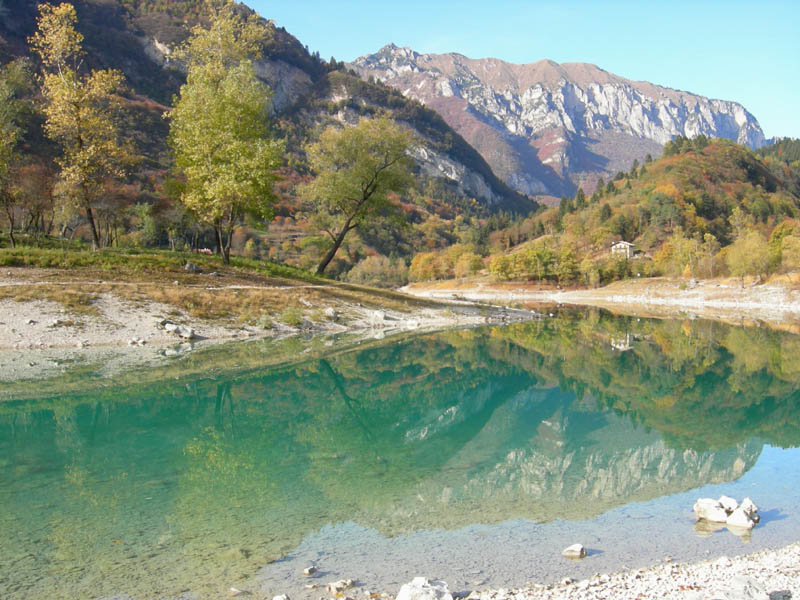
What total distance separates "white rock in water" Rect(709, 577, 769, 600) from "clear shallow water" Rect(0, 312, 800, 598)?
1.56 metres

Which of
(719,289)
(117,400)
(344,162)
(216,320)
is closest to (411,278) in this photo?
(719,289)

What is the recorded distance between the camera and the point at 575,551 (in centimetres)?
757

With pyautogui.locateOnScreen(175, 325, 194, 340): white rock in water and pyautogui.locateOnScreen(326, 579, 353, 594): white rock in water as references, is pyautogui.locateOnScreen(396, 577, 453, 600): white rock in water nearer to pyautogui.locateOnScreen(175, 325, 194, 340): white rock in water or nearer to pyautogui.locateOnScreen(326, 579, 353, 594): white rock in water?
pyautogui.locateOnScreen(326, 579, 353, 594): white rock in water

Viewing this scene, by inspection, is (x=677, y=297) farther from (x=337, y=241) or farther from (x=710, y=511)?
(x=710, y=511)

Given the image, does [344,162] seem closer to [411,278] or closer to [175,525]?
[175,525]

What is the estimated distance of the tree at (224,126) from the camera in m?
36.6

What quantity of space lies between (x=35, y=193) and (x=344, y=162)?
77.5 feet

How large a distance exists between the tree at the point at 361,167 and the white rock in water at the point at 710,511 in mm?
36992

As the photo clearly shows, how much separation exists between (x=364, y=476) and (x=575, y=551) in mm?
4721

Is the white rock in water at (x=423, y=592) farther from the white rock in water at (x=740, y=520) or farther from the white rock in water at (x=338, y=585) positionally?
the white rock in water at (x=740, y=520)

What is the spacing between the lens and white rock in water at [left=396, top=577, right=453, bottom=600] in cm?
596

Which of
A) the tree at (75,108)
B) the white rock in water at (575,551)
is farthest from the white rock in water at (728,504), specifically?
the tree at (75,108)

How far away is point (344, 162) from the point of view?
45.2 m

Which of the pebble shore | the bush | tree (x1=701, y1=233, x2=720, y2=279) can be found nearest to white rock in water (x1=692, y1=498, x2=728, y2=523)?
the pebble shore
